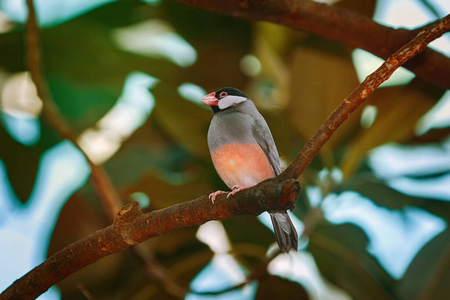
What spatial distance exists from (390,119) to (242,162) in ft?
3.81

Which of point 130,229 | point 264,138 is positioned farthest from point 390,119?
point 130,229

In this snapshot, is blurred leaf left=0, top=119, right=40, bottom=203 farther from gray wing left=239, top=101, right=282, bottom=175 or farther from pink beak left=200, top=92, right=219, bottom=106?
gray wing left=239, top=101, right=282, bottom=175

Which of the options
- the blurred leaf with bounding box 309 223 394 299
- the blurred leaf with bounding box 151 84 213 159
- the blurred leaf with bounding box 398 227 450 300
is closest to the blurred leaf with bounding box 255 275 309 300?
the blurred leaf with bounding box 309 223 394 299

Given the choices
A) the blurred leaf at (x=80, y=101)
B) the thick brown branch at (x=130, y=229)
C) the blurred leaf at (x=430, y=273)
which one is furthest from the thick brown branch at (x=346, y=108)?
the blurred leaf at (x=80, y=101)

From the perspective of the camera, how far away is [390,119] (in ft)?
7.68

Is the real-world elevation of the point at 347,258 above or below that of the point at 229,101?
below

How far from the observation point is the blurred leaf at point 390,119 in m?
2.33

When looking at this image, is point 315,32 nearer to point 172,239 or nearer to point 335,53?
point 335,53

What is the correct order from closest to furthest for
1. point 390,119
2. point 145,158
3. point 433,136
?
point 390,119
point 433,136
point 145,158

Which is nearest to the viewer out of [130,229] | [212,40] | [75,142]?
[130,229]

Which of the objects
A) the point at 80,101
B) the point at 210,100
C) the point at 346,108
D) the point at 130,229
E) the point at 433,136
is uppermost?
the point at 346,108

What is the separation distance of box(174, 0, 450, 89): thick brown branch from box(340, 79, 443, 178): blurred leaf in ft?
1.35

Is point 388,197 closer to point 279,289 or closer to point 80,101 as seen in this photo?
point 279,289

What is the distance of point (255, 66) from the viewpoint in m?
2.82
